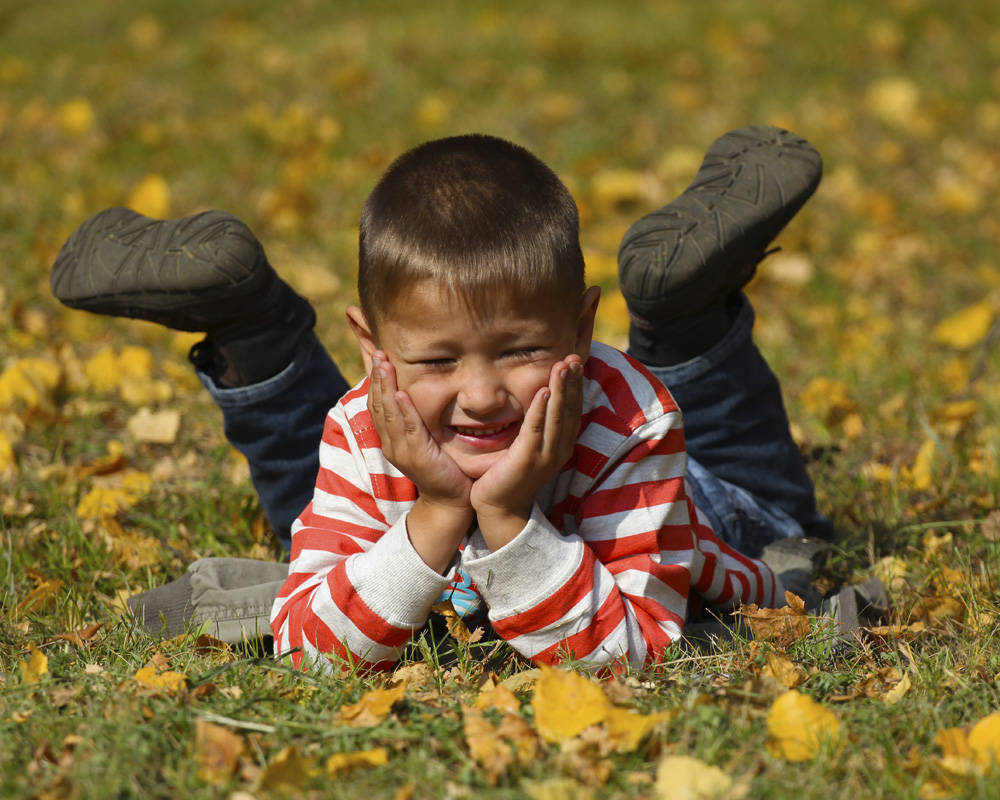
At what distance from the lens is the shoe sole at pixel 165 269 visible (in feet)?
7.74

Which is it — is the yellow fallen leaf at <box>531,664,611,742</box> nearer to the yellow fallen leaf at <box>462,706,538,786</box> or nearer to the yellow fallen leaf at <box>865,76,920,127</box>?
the yellow fallen leaf at <box>462,706,538,786</box>

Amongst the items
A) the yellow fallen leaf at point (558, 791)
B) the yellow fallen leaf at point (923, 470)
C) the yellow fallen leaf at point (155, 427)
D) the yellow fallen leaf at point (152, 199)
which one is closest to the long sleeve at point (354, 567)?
the yellow fallen leaf at point (558, 791)

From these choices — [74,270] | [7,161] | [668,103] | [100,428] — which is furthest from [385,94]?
[74,270]

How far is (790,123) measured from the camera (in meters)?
5.67

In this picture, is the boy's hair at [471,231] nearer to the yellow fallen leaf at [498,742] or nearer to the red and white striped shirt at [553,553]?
the red and white striped shirt at [553,553]

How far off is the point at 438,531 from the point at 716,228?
999mm

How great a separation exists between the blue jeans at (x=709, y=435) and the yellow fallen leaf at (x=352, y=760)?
112 centimetres

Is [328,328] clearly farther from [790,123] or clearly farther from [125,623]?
[790,123]

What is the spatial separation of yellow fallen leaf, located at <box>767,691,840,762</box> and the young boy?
356 mm

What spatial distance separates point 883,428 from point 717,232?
123cm

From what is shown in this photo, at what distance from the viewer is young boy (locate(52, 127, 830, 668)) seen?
1.78 m

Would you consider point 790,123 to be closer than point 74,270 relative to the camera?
No

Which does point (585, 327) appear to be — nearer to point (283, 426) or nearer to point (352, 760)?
point (352, 760)

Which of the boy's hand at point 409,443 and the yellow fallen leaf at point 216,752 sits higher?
the boy's hand at point 409,443
